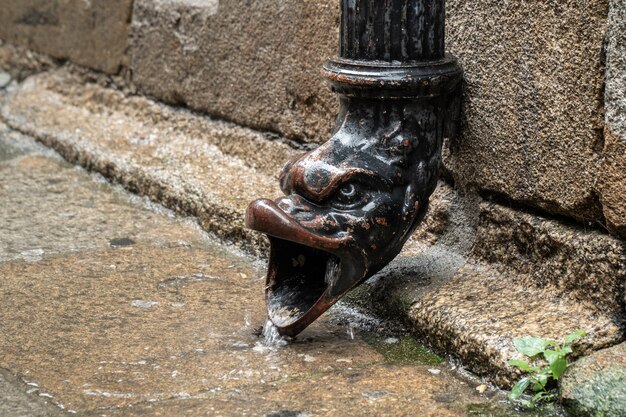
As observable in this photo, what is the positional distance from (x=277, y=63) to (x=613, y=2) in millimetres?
1285

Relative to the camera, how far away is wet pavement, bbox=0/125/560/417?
1975 millimetres

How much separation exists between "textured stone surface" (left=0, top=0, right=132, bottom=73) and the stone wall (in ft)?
1.39

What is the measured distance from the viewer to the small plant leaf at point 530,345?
6.52ft

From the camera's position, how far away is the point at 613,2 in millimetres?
1986

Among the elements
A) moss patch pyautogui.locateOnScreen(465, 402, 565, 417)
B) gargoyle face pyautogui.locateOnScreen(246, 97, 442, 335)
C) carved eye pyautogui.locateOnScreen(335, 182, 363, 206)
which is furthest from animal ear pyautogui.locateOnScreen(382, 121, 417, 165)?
moss patch pyautogui.locateOnScreen(465, 402, 565, 417)

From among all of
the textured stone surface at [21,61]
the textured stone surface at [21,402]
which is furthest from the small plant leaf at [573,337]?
the textured stone surface at [21,61]

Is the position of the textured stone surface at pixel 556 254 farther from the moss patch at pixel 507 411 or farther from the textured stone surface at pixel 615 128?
the moss patch at pixel 507 411

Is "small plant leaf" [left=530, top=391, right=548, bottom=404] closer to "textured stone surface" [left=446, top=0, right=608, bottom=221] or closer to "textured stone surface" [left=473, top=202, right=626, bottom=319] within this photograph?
"textured stone surface" [left=473, top=202, right=626, bottom=319]

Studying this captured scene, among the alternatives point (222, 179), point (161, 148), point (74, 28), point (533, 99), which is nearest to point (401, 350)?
point (533, 99)

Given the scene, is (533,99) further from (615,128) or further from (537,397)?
(537,397)

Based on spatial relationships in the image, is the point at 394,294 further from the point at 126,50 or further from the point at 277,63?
the point at 126,50

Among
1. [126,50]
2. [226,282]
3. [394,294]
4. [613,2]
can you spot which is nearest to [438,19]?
[613,2]

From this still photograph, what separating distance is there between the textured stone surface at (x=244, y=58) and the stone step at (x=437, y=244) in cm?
8

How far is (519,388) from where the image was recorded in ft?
6.42
